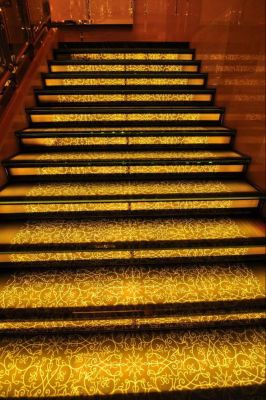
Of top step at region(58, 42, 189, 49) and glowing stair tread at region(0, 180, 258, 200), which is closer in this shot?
glowing stair tread at region(0, 180, 258, 200)

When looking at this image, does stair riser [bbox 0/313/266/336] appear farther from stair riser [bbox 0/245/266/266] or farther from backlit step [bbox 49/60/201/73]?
backlit step [bbox 49/60/201/73]

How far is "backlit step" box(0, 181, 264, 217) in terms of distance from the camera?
1.85m

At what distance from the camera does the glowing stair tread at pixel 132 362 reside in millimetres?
1248

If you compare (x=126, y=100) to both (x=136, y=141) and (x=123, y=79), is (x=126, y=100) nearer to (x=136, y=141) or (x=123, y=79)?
(x=123, y=79)

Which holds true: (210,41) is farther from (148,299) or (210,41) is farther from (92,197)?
(148,299)

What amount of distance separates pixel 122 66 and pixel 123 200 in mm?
2134

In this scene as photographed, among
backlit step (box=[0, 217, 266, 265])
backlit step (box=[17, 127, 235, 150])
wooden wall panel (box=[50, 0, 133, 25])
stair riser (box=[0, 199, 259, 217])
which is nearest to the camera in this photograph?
backlit step (box=[0, 217, 266, 265])

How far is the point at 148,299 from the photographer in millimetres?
1453

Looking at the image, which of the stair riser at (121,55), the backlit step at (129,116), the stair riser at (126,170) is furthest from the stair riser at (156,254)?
the stair riser at (121,55)

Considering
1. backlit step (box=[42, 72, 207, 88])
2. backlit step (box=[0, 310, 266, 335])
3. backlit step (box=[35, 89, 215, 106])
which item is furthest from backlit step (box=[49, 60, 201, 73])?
backlit step (box=[0, 310, 266, 335])

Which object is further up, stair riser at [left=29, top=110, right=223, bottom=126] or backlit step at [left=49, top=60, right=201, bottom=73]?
backlit step at [left=49, top=60, right=201, bottom=73]

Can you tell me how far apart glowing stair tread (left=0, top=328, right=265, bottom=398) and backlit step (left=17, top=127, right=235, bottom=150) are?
1620 millimetres

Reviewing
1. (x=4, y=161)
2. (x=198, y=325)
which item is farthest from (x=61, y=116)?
(x=198, y=325)

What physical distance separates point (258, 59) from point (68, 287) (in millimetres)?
2293
